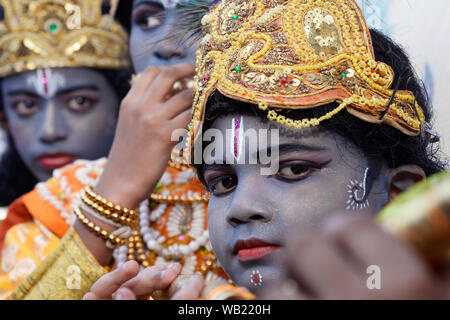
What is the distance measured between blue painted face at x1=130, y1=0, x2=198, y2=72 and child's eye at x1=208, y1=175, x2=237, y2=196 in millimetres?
668

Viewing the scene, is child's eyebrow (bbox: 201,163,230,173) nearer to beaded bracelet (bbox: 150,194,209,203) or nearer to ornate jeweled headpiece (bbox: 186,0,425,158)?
ornate jeweled headpiece (bbox: 186,0,425,158)

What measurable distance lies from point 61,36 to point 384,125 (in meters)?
1.74

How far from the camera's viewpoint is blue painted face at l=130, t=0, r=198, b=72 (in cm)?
208

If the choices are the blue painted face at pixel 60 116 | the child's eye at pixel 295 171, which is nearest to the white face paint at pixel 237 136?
the child's eye at pixel 295 171

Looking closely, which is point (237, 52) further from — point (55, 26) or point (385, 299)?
point (55, 26)

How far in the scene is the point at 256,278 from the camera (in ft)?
4.14

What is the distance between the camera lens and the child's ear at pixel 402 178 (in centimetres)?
138

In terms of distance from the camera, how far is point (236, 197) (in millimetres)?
1266

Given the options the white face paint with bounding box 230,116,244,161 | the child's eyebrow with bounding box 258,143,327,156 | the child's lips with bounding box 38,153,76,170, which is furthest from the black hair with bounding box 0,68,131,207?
the child's eyebrow with bounding box 258,143,327,156

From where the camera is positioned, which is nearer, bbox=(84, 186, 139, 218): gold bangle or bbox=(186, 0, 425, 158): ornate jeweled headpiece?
bbox=(186, 0, 425, 158): ornate jeweled headpiece

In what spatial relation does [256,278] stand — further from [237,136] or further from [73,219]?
[73,219]

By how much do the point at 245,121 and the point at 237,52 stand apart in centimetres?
17

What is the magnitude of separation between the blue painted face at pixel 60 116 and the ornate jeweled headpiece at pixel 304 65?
126 cm

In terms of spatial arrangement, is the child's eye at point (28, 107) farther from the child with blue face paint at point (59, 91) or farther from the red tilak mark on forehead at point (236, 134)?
the red tilak mark on forehead at point (236, 134)
